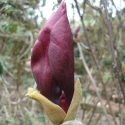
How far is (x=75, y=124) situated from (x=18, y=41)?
2806 millimetres

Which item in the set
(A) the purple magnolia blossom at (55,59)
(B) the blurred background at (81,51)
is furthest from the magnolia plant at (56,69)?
(B) the blurred background at (81,51)

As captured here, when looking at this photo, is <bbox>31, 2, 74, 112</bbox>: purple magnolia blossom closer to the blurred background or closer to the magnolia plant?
the magnolia plant

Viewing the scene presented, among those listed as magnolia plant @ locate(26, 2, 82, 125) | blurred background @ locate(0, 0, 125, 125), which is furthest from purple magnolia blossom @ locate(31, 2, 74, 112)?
blurred background @ locate(0, 0, 125, 125)

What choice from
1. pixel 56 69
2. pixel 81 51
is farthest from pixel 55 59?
pixel 81 51

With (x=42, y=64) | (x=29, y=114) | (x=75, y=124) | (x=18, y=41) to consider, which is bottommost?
(x=29, y=114)

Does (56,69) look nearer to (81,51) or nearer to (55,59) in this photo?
(55,59)

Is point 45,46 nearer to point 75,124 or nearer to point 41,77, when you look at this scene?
point 41,77

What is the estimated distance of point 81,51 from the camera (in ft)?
6.29

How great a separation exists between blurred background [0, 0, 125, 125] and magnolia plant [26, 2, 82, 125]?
0.72 metres

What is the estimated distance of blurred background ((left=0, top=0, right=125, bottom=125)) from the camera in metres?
1.66

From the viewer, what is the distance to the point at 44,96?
0.63 m

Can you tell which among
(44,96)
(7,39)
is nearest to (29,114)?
(7,39)

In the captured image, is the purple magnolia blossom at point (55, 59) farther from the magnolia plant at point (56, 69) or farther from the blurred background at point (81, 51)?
the blurred background at point (81, 51)

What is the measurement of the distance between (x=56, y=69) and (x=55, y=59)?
0.02 meters
